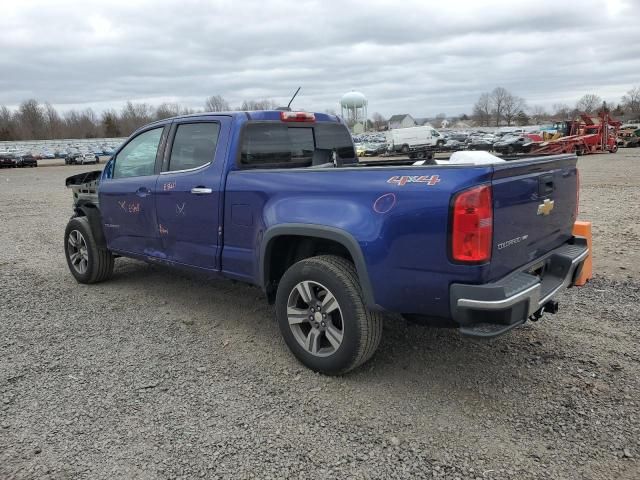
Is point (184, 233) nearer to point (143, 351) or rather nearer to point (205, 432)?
point (143, 351)

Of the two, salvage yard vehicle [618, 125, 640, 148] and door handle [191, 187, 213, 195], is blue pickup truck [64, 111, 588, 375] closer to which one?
door handle [191, 187, 213, 195]

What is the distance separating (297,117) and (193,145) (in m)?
0.97

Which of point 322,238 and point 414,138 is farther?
point 414,138

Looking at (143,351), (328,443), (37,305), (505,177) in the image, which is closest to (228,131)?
(143,351)

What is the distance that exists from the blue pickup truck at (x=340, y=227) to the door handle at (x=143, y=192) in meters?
0.02

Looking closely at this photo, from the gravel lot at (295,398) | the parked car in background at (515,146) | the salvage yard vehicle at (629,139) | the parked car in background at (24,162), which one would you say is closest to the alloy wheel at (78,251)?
the gravel lot at (295,398)

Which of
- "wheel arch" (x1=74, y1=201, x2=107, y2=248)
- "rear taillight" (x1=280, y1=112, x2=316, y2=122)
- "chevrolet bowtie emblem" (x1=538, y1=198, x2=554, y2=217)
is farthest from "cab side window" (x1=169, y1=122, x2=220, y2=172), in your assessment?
"chevrolet bowtie emblem" (x1=538, y1=198, x2=554, y2=217)

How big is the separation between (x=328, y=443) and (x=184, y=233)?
240 cm

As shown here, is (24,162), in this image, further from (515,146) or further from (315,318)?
(315,318)

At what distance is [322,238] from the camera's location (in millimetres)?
3436

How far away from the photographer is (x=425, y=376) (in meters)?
3.58

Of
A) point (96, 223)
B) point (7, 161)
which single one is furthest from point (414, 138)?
point (96, 223)

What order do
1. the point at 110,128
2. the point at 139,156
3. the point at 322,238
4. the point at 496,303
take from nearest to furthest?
the point at 496,303, the point at 322,238, the point at 139,156, the point at 110,128

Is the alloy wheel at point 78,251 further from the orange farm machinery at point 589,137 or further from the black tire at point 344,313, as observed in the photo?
the orange farm machinery at point 589,137
